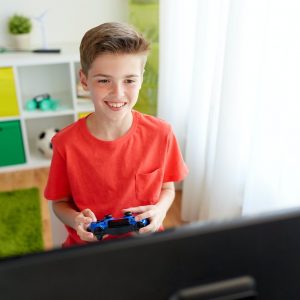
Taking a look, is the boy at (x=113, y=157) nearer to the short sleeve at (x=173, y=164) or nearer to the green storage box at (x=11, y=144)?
the short sleeve at (x=173, y=164)

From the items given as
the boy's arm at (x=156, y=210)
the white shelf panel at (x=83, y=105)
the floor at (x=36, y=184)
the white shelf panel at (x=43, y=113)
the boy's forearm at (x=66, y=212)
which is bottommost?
the floor at (x=36, y=184)

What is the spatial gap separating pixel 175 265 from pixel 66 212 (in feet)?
2.59

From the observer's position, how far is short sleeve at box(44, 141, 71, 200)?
1.09 metres

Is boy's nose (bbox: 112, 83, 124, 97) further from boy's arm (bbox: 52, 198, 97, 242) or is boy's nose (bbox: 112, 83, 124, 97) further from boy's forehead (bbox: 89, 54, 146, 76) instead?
boy's arm (bbox: 52, 198, 97, 242)

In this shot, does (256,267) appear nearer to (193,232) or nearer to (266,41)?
(193,232)

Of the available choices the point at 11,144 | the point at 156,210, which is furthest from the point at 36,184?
the point at 156,210

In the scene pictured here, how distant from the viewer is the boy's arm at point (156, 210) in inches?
38.0

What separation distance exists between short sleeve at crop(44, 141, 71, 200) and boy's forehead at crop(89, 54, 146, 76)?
0.84 feet

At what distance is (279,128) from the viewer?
131 centimetres

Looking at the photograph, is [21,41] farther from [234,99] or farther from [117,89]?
[117,89]

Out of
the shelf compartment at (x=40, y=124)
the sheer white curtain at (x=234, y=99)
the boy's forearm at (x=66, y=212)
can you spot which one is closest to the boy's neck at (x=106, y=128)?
the boy's forearm at (x=66, y=212)

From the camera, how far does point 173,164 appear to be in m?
1.17

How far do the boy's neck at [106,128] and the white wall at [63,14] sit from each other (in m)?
1.87

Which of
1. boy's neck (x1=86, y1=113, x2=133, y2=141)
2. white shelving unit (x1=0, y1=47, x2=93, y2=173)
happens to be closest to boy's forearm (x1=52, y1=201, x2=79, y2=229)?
boy's neck (x1=86, y1=113, x2=133, y2=141)
